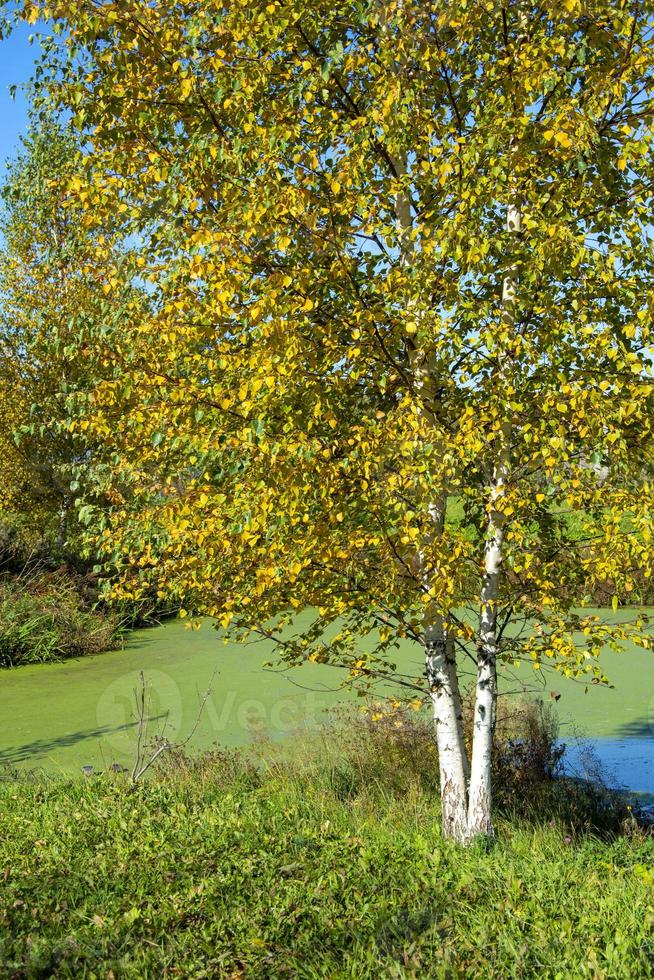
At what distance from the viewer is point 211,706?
A: 10.4 meters

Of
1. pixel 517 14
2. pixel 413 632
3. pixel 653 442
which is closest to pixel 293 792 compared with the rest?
pixel 413 632

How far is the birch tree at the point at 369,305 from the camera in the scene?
4.93 metres

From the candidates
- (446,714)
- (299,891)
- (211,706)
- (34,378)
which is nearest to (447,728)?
(446,714)

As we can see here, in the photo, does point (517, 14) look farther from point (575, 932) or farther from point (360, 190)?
point (575, 932)

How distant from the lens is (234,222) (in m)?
4.96

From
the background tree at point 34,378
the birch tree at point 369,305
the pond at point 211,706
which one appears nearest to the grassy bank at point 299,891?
the birch tree at point 369,305

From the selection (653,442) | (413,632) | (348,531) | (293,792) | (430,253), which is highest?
(430,253)

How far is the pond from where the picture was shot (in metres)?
8.70

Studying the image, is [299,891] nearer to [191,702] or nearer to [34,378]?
[191,702]

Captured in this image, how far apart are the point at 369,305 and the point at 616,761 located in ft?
17.6

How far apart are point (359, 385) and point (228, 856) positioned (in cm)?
301

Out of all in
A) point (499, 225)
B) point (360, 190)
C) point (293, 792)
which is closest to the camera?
point (360, 190)

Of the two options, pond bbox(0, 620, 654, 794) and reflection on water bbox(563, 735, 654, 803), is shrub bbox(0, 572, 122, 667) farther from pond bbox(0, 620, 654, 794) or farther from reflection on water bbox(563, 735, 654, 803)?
reflection on water bbox(563, 735, 654, 803)

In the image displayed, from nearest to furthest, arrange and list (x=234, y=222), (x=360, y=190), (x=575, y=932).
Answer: (x=575, y=932), (x=234, y=222), (x=360, y=190)
